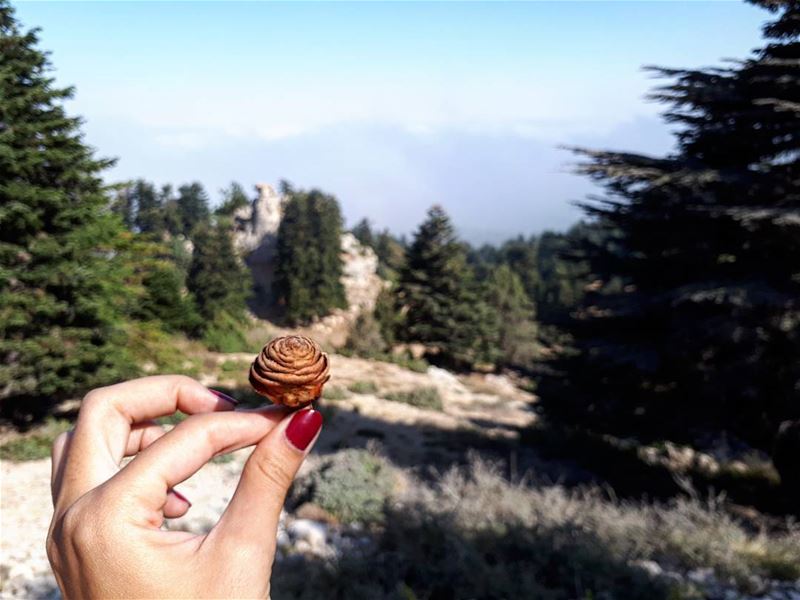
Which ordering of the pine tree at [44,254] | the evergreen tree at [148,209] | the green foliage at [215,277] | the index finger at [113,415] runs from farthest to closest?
the evergreen tree at [148,209] < the green foliage at [215,277] < the pine tree at [44,254] < the index finger at [113,415]

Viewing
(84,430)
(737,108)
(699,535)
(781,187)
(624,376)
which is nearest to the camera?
(84,430)

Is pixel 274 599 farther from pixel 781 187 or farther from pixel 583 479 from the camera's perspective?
pixel 781 187

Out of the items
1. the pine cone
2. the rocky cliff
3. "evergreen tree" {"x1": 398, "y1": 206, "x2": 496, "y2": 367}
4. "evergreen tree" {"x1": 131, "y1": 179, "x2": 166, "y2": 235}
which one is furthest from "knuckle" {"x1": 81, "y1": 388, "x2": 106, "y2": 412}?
"evergreen tree" {"x1": 131, "y1": 179, "x2": 166, "y2": 235}

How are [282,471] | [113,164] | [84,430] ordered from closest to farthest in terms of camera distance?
1. [282,471]
2. [84,430]
3. [113,164]

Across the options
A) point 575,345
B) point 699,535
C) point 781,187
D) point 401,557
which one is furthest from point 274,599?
point 781,187

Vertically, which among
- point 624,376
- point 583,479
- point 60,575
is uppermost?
point 60,575

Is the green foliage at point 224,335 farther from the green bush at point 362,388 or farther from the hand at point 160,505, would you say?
the hand at point 160,505

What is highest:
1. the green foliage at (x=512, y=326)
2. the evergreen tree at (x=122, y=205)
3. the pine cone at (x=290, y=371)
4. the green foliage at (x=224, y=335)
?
the pine cone at (x=290, y=371)

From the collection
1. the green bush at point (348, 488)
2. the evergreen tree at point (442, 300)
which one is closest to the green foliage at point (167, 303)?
the green bush at point (348, 488)
